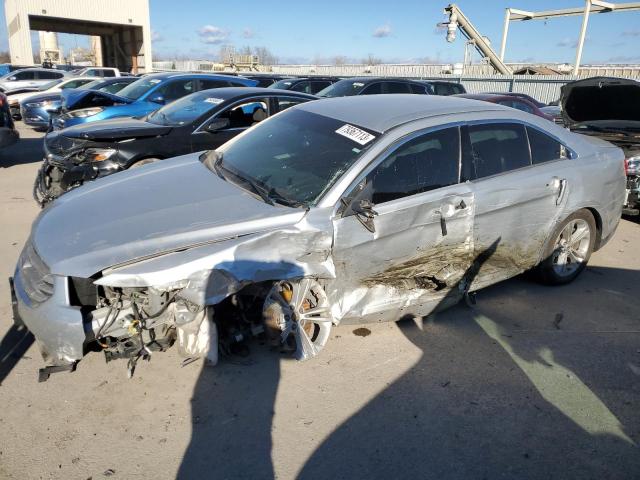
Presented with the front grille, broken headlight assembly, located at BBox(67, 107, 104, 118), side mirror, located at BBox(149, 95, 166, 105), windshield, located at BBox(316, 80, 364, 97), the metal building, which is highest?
the metal building

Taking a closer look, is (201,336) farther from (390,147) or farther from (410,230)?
(390,147)

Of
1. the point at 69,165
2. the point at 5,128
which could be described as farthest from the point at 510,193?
the point at 5,128

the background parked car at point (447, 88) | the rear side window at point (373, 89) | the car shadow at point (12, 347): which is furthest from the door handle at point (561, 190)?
the background parked car at point (447, 88)

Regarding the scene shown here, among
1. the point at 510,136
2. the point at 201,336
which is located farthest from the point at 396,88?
the point at 201,336

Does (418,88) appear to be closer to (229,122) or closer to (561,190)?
(229,122)

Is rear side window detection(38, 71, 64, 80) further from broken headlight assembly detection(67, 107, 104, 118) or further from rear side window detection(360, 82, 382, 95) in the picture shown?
rear side window detection(360, 82, 382, 95)

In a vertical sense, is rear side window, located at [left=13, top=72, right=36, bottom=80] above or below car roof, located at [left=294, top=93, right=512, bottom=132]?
below

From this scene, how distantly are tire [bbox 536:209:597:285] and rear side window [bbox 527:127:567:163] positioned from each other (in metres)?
0.56

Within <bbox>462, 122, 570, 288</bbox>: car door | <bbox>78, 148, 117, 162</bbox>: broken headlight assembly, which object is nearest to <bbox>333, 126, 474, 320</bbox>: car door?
<bbox>462, 122, 570, 288</bbox>: car door

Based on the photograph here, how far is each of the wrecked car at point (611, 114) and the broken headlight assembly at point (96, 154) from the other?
6.21 metres

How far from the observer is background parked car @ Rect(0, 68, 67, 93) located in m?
16.6

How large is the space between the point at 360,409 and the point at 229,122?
178 inches

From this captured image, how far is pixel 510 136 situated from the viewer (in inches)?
149

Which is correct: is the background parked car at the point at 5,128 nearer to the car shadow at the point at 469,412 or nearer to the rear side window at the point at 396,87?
the car shadow at the point at 469,412
